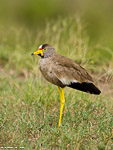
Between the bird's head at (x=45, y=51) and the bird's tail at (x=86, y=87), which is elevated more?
the bird's head at (x=45, y=51)

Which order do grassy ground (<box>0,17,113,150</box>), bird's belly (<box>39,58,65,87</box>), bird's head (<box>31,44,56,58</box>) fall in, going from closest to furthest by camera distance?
grassy ground (<box>0,17,113,150</box>) → bird's belly (<box>39,58,65,87</box>) → bird's head (<box>31,44,56,58</box>)

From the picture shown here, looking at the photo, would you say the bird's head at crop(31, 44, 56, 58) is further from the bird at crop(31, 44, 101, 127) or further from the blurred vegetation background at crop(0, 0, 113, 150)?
the blurred vegetation background at crop(0, 0, 113, 150)

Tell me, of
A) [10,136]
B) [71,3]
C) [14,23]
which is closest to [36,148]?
[10,136]

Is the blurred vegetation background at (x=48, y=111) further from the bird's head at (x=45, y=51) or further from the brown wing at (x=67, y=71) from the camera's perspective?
the bird's head at (x=45, y=51)

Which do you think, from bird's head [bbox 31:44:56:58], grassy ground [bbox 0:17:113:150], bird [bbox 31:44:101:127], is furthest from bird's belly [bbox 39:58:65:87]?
grassy ground [bbox 0:17:113:150]

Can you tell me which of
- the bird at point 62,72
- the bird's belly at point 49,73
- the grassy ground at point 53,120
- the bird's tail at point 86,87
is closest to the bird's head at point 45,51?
the bird at point 62,72

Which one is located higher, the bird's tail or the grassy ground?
the bird's tail

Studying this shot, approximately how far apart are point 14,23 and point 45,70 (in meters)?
7.90

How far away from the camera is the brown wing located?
4418mm

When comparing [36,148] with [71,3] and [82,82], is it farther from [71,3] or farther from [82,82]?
[71,3]

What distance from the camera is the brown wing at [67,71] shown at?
174 inches

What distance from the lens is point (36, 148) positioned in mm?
3980

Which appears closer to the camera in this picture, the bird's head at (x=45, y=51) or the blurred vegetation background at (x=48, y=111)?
the blurred vegetation background at (x=48, y=111)

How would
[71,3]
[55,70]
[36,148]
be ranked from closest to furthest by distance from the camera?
[36,148] < [55,70] < [71,3]
